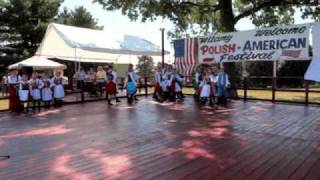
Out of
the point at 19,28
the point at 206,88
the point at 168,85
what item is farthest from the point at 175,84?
the point at 19,28

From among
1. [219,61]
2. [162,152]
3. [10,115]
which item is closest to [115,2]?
[219,61]

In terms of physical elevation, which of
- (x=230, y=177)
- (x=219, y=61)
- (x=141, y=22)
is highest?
(x=141, y=22)

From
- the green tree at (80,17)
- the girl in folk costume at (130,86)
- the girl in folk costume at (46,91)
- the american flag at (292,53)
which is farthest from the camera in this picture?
the green tree at (80,17)

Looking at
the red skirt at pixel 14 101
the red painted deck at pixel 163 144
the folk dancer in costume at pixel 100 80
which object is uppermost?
the folk dancer in costume at pixel 100 80

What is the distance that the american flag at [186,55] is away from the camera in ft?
56.1

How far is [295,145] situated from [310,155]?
0.77 m

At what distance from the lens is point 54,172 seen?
586 cm

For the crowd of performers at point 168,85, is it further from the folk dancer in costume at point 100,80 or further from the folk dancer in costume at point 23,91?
the folk dancer in costume at point 23,91

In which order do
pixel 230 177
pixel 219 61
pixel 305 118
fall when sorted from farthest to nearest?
pixel 219 61, pixel 305 118, pixel 230 177

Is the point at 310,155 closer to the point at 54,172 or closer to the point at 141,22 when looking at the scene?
the point at 54,172

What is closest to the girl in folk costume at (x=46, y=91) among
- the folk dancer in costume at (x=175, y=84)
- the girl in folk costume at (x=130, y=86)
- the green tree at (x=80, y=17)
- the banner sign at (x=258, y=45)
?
the girl in folk costume at (x=130, y=86)

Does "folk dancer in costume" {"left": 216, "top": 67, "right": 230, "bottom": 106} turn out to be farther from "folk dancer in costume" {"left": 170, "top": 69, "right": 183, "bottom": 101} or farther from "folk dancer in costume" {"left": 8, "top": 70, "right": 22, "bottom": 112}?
"folk dancer in costume" {"left": 8, "top": 70, "right": 22, "bottom": 112}

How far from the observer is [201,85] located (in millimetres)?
15305

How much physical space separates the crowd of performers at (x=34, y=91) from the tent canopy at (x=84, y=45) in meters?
5.55
